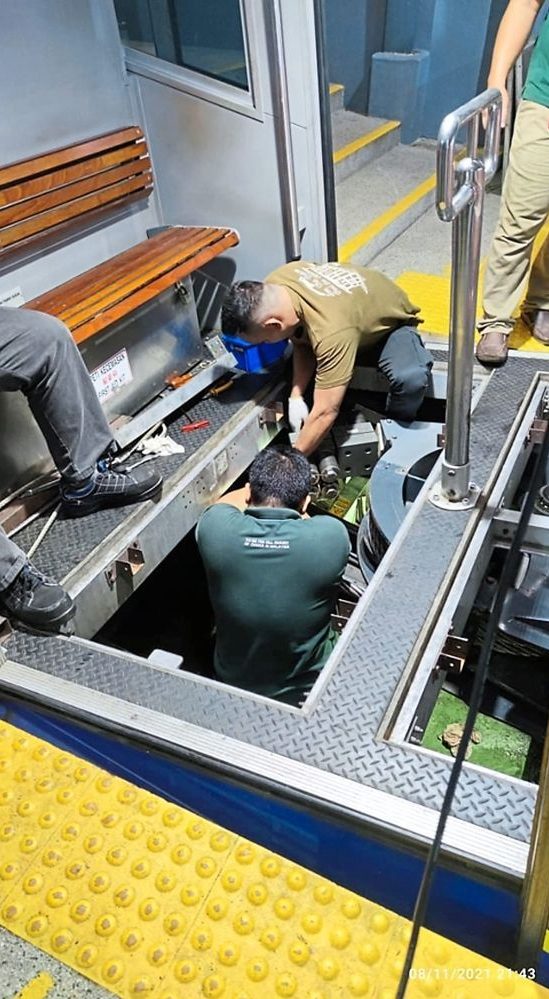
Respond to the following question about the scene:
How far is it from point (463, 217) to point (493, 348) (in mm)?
1532

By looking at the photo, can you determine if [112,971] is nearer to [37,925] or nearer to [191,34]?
[37,925]

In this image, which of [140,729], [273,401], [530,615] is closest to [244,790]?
[140,729]

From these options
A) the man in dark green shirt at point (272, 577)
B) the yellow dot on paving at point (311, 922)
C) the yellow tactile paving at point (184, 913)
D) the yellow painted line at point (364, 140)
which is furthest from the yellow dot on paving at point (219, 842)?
the yellow painted line at point (364, 140)

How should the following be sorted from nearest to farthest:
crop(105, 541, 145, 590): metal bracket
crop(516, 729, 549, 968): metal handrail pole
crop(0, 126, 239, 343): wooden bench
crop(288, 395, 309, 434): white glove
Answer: crop(516, 729, 549, 968): metal handrail pole, crop(105, 541, 145, 590): metal bracket, crop(0, 126, 239, 343): wooden bench, crop(288, 395, 309, 434): white glove

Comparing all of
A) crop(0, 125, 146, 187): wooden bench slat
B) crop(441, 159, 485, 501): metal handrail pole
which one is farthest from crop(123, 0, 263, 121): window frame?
crop(441, 159, 485, 501): metal handrail pole

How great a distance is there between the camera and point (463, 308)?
189 centimetres

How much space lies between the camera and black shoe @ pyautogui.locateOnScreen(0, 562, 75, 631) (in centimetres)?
219

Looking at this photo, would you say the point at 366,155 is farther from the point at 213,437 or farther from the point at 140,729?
the point at 140,729

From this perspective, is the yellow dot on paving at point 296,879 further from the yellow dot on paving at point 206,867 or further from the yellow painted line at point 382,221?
the yellow painted line at point 382,221

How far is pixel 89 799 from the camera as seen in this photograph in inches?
72.3

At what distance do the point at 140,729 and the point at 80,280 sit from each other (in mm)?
2138

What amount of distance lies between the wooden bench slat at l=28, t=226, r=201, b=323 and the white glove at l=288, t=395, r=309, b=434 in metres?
0.87

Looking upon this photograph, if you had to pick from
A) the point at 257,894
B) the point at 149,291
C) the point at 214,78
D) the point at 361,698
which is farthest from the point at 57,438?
the point at 214,78

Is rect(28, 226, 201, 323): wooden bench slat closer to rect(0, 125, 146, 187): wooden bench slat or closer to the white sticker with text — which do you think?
the white sticker with text
